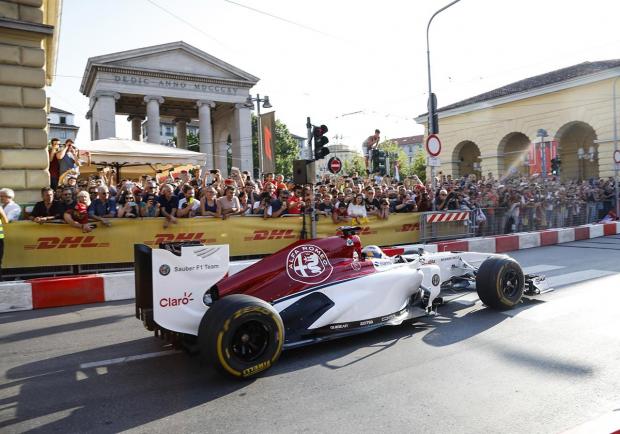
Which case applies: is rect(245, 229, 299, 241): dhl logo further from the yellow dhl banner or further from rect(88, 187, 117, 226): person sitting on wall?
rect(88, 187, 117, 226): person sitting on wall

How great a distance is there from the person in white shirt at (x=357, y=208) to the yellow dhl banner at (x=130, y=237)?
29 cm

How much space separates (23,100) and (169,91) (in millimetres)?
29605

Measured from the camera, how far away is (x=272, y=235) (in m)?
10.5

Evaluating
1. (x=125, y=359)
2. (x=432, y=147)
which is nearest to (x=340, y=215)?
(x=432, y=147)

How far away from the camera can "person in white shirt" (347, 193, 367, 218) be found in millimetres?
11406

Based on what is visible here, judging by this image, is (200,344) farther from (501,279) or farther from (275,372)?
(501,279)

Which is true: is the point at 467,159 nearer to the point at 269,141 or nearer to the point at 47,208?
the point at 269,141

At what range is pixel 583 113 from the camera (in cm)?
2978

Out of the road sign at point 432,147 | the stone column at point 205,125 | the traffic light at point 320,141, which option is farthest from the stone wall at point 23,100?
the stone column at point 205,125

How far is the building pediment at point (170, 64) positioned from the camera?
119 feet

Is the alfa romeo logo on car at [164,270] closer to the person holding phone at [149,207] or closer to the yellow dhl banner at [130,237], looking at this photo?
the yellow dhl banner at [130,237]

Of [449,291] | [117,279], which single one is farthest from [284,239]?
[449,291]

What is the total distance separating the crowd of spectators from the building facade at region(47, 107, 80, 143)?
91.7m

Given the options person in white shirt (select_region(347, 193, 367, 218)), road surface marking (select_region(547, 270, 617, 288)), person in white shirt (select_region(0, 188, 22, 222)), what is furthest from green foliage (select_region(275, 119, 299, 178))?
road surface marking (select_region(547, 270, 617, 288))
